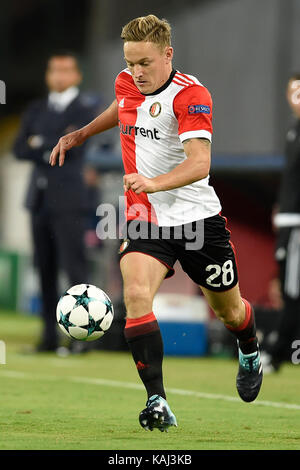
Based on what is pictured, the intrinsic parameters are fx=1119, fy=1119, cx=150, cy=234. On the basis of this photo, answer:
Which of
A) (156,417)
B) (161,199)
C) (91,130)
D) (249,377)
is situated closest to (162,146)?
(161,199)

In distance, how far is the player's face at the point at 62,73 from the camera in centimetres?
1088

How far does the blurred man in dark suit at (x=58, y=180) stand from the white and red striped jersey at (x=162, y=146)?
458 cm

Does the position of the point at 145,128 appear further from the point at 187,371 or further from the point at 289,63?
the point at 289,63

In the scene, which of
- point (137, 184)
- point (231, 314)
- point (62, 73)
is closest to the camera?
point (137, 184)

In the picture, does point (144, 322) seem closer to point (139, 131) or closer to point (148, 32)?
point (139, 131)

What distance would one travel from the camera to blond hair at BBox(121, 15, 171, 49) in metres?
5.98

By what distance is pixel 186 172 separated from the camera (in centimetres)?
→ 579

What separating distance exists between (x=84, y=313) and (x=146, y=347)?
60cm

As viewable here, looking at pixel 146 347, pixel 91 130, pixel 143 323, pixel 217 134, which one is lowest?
pixel 146 347

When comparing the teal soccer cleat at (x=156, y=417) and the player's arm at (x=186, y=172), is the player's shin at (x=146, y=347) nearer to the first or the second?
the teal soccer cleat at (x=156, y=417)

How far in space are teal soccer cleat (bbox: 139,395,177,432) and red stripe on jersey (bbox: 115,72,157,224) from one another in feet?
3.49

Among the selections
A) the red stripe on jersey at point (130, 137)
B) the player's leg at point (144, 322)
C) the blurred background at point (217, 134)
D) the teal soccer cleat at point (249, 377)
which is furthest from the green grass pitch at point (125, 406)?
the blurred background at point (217, 134)
